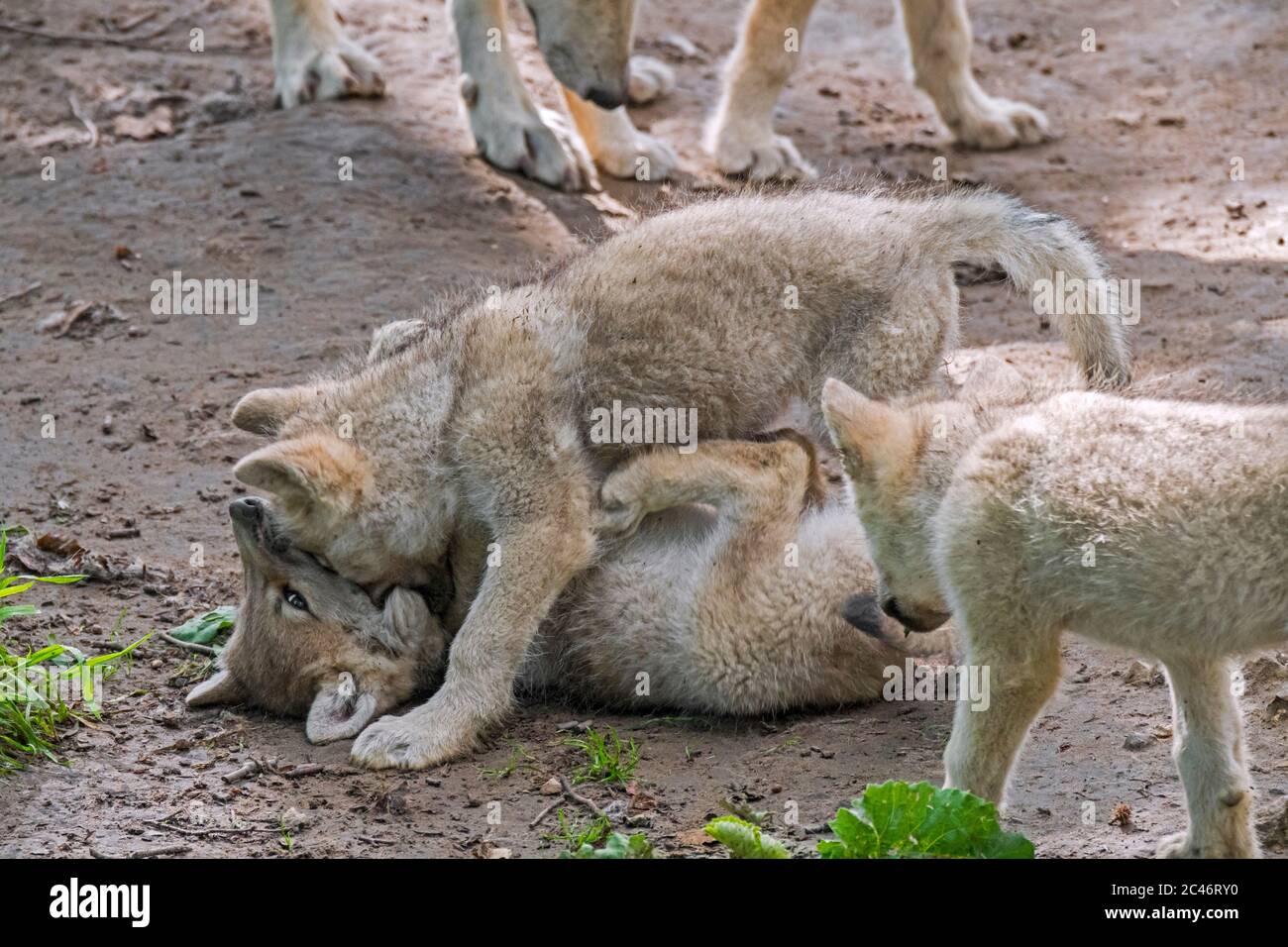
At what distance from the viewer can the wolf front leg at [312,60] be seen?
880 centimetres

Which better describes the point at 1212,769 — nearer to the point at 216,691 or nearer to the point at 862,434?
the point at 862,434

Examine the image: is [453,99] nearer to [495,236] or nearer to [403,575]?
[495,236]

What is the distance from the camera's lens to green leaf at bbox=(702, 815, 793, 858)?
3705 millimetres

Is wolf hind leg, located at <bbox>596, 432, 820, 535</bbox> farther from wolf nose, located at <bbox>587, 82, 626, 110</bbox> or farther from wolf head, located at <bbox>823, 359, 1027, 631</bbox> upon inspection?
wolf nose, located at <bbox>587, 82, 626, 110</bbox>

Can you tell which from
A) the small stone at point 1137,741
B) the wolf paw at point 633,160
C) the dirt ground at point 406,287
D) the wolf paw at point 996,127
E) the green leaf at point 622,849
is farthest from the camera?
the wolf paw at point 996,127

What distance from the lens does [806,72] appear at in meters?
10.5

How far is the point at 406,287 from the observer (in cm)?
742

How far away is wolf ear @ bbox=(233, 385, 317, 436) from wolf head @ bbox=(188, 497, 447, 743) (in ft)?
1.37

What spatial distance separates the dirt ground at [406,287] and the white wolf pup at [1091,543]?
37 cm

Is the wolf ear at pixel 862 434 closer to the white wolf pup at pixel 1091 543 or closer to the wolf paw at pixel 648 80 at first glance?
the white wolf pup at pixel 1091 543

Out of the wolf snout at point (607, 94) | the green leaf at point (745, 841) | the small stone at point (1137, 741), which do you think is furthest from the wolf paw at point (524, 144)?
the green leaf at point (745, 841)

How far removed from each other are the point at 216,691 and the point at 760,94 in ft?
16.7

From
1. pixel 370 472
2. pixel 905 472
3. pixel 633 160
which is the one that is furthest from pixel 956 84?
pixel 905 472

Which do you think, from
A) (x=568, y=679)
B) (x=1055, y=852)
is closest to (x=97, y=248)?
(x=568, y=679)
